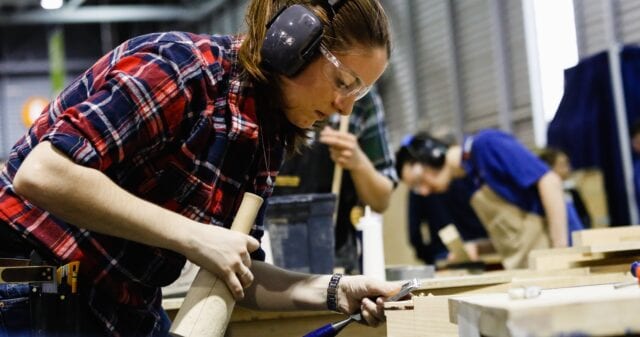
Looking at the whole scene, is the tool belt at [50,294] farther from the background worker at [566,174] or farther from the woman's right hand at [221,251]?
the background worker at [566,174]

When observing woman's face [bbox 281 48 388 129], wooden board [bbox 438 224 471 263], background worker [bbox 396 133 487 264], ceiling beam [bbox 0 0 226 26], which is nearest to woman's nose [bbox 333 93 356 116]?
woman's face [bbox 281 48 388 129]

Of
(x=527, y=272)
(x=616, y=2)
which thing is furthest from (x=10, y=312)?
(x=616, y=2)

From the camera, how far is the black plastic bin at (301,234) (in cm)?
276

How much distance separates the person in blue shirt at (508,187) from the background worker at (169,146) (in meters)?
2.66

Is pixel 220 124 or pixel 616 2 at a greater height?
pixel 616 2

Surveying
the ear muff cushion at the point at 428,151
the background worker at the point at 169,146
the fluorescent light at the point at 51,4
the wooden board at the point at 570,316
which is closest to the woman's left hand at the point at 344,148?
the background worker at the point at 169,146

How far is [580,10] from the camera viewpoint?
6922 mm

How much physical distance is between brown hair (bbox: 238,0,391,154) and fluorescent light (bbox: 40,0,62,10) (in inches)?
500

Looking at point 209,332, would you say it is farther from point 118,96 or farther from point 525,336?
point 525,336

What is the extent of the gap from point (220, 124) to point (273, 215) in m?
1.02

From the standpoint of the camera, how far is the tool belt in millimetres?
1660

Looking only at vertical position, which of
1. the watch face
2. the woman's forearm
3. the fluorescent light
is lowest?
the woman's forearm

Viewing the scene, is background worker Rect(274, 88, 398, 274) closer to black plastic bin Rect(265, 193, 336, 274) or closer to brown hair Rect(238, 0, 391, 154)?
black plastic bin Rect(265, 193, 336, 274)

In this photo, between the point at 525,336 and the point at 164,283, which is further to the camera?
the point at 164,283
